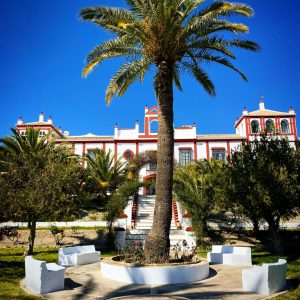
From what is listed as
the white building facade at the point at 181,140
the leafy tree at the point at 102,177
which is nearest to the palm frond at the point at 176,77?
the leafy tree at the point at 102,177

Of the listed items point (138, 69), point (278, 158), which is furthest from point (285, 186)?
point (138, 69)

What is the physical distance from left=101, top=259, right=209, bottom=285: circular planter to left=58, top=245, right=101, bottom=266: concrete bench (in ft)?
10.8

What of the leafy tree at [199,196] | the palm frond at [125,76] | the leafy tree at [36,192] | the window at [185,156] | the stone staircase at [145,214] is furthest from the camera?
the window at [185,156]

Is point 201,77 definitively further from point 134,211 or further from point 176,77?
point 134,211

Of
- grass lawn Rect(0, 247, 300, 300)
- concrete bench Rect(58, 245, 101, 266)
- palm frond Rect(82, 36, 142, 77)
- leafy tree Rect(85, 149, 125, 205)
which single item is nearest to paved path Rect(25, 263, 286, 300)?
grass lawn Rect(0, 247, 300, 300)

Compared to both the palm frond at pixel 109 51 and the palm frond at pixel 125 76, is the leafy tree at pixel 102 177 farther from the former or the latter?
the palm frond at pixel 109 51

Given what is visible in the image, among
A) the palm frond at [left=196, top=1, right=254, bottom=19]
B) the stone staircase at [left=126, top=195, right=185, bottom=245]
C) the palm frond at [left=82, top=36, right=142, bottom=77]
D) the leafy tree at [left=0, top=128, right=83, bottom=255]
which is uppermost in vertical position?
the palm frond at [left=196, top=1, right=254, bottom=19]

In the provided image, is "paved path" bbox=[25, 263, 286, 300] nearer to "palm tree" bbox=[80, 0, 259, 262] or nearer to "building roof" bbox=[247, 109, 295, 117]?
"palm tree" bbox=[80, 0, 259, 262]

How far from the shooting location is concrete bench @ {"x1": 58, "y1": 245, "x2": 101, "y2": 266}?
12742mm

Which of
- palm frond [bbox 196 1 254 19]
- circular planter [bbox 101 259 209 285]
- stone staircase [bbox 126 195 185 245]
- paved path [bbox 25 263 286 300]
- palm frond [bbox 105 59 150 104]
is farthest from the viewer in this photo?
stone staircase [bbox 126 195 185 245]

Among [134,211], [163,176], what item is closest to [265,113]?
[134,211]

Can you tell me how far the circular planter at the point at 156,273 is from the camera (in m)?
9.19

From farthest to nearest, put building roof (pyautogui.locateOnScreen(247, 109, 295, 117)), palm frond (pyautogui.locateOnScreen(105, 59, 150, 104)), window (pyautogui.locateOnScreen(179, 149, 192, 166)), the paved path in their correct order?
1. building roof (pyautogui.locateOnScreen(247, 109, 295, 117))
2. window (pyautogui.locateOnScreen(179, 149, 192, 166))
3. palm frond (pyautogui.locateOnScreen(105, 59, 150, 104))
4. the paved path

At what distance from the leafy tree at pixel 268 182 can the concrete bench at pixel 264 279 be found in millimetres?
5524
